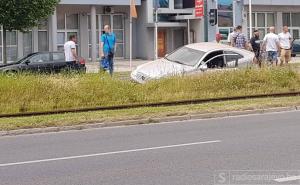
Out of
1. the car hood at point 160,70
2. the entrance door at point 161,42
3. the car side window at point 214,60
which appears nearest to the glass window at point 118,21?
the entrance door at point 161,42

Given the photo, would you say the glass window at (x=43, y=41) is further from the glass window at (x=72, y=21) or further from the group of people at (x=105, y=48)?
the group of people at (x=105, y=48)

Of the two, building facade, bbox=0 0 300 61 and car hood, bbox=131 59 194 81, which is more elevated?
building facade, bbox=0 0 300 61

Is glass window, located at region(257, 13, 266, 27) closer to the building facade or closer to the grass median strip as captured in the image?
the building facade

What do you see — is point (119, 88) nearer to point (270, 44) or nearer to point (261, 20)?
point (270, 44)

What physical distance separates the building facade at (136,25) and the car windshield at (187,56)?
21802mm

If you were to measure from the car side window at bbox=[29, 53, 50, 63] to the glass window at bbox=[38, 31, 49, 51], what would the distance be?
654 inches

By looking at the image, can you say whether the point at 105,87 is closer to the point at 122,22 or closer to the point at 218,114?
the point at 218,114

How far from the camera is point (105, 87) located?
16.6m

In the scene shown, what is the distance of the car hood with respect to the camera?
61.0ft

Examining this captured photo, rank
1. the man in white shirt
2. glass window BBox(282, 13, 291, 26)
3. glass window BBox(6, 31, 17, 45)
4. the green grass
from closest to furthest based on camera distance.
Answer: the green grass, the man in white shirt, glass window BBox(6, 31, 17, 45), glass window BBox(282, 13, 291, 26)

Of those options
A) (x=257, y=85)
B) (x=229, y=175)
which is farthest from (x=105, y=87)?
(x=229, y=175)

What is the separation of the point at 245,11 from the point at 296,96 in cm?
3481

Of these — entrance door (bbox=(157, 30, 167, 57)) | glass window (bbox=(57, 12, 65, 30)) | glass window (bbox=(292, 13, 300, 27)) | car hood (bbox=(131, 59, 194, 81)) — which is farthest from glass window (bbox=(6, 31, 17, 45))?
glass window (bbox=(292, 13, 300, 27))

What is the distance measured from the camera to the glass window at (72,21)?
4491 centimetres
